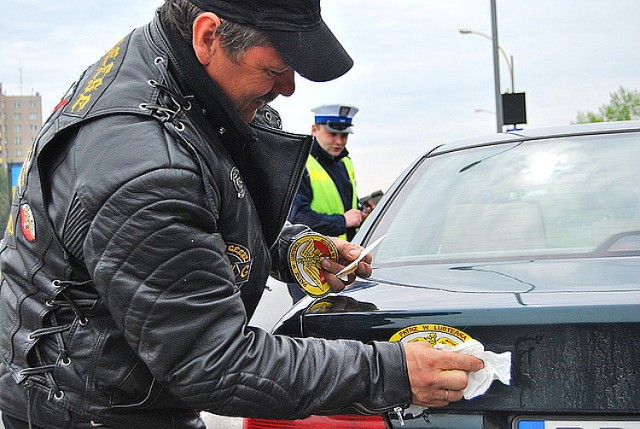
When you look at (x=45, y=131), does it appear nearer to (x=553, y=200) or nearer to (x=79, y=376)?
(x=79, y=376)

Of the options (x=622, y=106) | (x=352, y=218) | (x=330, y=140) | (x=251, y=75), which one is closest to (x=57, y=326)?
(x=251, y=75)

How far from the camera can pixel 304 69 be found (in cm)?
184

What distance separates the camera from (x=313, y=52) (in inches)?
72.1

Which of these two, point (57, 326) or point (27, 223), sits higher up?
point (27, 223)

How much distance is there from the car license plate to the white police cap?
4.90 m

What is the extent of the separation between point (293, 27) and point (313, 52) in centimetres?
7

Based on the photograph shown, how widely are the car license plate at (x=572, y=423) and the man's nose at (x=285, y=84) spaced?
897 mm

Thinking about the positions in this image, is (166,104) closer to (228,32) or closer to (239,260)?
(228,32)

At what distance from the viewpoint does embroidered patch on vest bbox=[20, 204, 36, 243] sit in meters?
1.86

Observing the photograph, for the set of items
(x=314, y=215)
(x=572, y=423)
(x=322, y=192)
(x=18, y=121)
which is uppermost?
(x=18, y=121)

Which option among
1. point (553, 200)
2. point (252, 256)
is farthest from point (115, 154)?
point (553, 200)

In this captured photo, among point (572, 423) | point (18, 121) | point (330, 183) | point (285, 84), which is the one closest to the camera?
point (572, 423)

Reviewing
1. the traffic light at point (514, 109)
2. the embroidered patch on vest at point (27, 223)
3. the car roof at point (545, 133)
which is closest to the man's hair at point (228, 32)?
the embroidered patch on vest at point (27, 223)

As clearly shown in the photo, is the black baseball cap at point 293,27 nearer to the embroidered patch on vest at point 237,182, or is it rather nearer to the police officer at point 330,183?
the embroidered patch on vest at point 237,182
